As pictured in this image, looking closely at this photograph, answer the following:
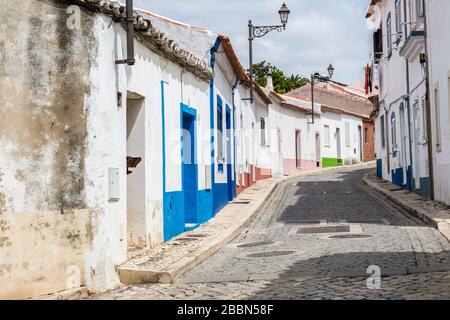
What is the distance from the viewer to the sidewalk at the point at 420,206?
37.0ft

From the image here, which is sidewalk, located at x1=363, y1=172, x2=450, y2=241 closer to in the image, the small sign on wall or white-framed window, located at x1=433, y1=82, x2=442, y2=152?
white-framed window, located at x1=433, y1=82, x2=442, y2=152

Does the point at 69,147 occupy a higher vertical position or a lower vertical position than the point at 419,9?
lower

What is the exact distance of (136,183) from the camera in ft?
30.8

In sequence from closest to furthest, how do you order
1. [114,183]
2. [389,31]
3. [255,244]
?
[114,183] < [255,244] < [389,31]

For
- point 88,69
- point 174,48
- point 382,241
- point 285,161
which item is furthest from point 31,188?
point 285,161

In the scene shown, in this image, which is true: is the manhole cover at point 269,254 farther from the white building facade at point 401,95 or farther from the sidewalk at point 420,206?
the white building facade at point 401,95

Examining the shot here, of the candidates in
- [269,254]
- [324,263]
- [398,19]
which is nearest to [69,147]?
[324,263]

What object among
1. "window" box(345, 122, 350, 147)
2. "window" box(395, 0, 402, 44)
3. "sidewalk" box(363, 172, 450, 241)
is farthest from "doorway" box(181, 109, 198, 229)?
"window" box(345, 122, 350, 147)

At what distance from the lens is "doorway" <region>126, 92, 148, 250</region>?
30.8 feet

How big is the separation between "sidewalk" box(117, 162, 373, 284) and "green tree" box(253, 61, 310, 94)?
40991 mm

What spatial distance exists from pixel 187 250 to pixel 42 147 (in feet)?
11.2

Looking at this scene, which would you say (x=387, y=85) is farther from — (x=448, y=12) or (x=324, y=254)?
(x=324, y=254)

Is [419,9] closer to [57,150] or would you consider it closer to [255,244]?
[255,244]
